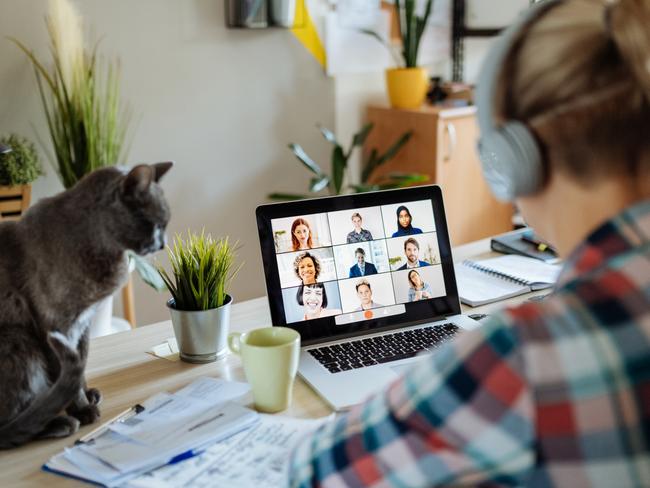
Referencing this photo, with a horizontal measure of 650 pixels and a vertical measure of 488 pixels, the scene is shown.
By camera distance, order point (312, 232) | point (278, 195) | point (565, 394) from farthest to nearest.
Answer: point (278, 195) < point (312, 232) < point (565, 394)

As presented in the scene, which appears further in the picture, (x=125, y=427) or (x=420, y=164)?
(x=420, y=164)

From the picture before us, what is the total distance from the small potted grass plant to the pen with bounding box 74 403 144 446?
7.4 inches

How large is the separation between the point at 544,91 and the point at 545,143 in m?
0.05

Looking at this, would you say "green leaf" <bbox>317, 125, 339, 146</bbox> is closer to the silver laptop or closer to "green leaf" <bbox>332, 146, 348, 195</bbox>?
"green leaf" <bbox>332, 146, 348, 195</bbox>

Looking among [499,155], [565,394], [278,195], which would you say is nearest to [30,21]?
[278,195]

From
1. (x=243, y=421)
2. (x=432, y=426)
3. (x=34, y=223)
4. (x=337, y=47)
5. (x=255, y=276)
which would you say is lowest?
(x=255, y=276)

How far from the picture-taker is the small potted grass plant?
4.31 ft

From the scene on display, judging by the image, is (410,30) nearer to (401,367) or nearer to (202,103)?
(202,103)

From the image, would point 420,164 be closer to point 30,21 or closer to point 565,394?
point 30,21

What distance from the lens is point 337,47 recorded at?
11.3 feet

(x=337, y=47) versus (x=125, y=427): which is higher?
(x=337, y=47)

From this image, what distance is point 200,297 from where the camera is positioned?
4.32 ft

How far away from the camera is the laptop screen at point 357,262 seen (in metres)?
1.36

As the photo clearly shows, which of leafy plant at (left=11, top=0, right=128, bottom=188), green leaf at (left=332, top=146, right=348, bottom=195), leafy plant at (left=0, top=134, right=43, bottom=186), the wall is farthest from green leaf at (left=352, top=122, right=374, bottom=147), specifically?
leafy plant at (left=0, top=134, right=43, bottom=186)
